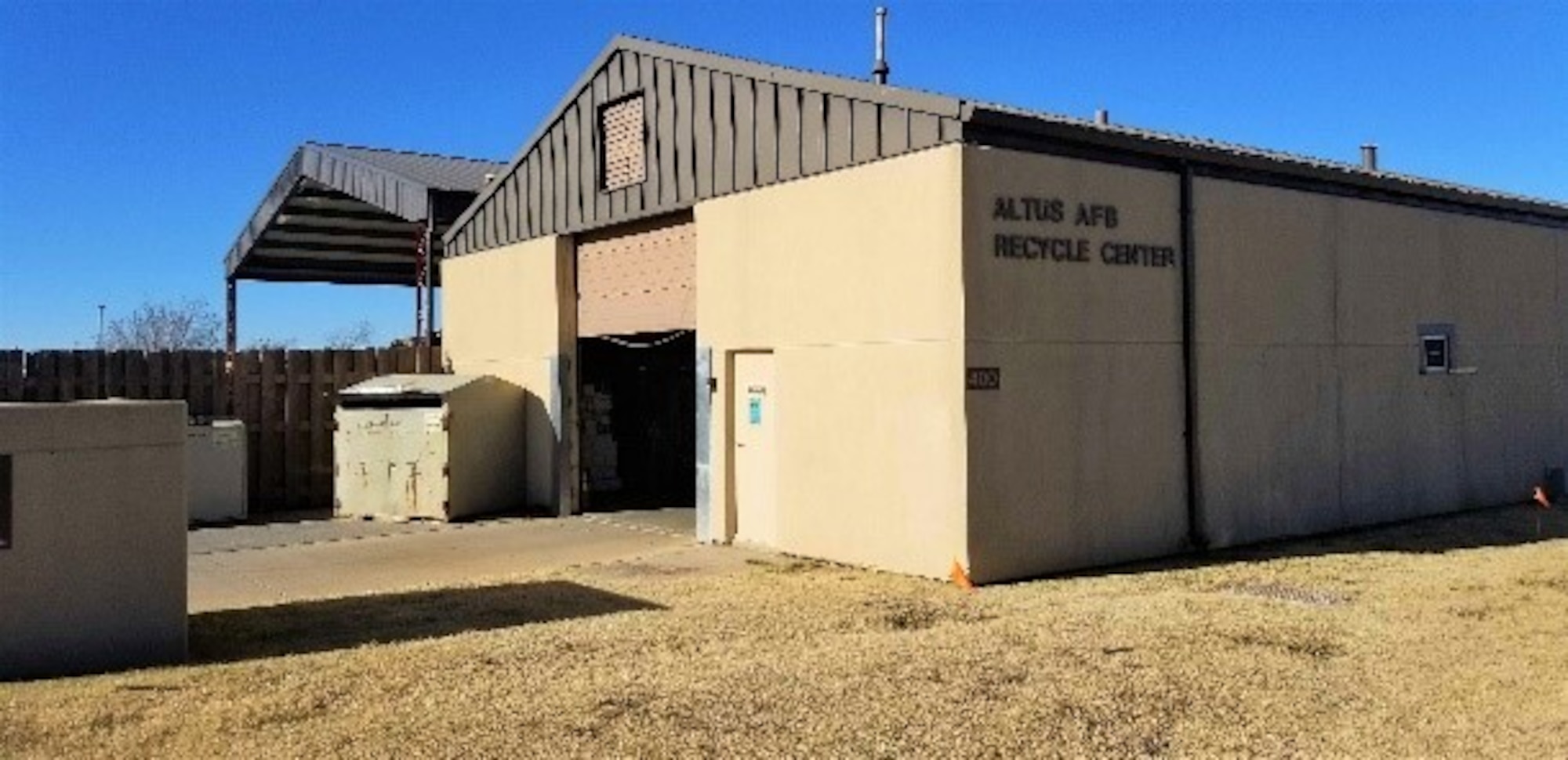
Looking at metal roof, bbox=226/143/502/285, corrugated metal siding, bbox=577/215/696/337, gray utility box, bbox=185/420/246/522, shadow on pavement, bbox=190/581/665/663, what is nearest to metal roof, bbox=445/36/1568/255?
corrugated metal siding, bbox=577/215/696/337

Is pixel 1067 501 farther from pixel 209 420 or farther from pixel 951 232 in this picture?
pixel 209 420

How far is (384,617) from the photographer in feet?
29.9

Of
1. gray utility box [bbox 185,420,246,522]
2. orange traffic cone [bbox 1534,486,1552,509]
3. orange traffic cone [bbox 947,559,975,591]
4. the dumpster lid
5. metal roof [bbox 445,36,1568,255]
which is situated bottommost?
orange traffic cone [bbox 947,559,975,591]

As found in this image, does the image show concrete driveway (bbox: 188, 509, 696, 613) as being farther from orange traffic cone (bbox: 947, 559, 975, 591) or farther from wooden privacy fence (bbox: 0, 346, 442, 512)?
orange traffic cone (bbox: 947, 559, 975, 591)

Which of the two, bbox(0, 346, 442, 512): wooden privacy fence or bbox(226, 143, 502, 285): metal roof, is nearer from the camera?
bbox(0, 346, 442, 512): wooden privacy fence

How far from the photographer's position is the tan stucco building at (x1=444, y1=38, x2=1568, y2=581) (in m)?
10.8

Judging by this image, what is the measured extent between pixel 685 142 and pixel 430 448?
18.4 feet

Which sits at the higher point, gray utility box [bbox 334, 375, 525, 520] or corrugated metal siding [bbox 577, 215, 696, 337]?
corrugated metal siding [bbox 577, 215, 696, 337]

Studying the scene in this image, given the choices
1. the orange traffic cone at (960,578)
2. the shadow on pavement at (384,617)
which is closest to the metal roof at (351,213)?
the shadow on pavement at (384,617)

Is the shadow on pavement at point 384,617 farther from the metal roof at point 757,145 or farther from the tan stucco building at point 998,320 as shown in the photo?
the metal roof at point 757,145

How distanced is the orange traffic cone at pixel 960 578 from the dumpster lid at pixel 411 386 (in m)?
8.25

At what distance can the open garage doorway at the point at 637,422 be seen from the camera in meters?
16.9

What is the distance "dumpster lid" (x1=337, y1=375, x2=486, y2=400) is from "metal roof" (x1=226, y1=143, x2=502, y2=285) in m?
2.59

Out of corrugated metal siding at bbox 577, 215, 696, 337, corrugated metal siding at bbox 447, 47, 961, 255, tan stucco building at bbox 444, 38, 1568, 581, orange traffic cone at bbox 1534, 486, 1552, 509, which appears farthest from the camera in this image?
orange traffic cone at bbox 1534, 486, 1552, 509
